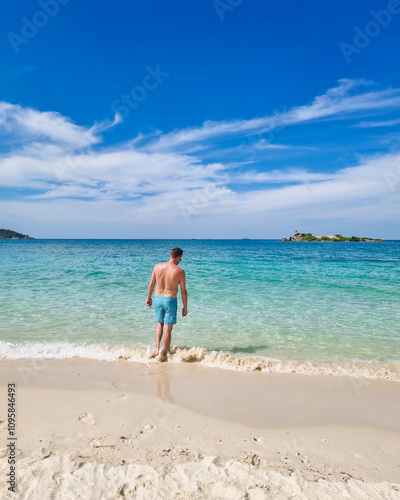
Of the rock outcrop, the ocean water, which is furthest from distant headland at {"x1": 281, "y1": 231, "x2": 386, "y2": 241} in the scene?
the ocean water

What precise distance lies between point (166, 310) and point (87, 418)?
8.60 feet

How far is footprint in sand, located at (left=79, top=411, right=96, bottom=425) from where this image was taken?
3.72 m

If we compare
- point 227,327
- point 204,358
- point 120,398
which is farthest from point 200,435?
point 227,327

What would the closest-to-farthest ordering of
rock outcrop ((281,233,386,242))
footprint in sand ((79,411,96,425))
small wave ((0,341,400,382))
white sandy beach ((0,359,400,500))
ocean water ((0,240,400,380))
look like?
white sandy beach ((0,359,400,500)), footprint in sand ((79,411,96,425)), small wave ((0,341,400,382)), ocean water ((0,240,400,380)), rock outcrop ((281,233,386,242))

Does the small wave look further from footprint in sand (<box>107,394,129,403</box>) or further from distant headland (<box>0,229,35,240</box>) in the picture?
distant headland (<box>0,229,35,240</box>)

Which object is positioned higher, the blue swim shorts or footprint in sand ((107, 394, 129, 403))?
the blue swim shorts

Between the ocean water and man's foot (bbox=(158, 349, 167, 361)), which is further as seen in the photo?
the ocean water

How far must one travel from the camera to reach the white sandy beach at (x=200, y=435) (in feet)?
8.65

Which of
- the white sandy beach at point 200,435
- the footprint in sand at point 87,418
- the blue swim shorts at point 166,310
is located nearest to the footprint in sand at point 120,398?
the white sandy beach at point 200,435

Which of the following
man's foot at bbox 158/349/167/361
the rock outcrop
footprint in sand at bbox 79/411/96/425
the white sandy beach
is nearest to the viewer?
the white sandy beach

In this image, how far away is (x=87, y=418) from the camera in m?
3.81

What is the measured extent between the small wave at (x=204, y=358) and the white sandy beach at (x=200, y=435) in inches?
11.8

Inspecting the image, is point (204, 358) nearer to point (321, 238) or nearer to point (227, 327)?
point (227, 327)

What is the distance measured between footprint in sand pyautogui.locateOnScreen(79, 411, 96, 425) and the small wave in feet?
7.17
